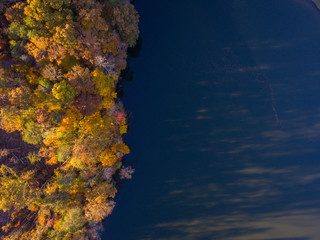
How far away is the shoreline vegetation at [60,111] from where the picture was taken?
7.99 meters

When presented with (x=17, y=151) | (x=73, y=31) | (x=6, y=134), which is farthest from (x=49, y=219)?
(x=73, y=31)

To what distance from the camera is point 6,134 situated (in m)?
9.87

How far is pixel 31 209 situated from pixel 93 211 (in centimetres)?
317

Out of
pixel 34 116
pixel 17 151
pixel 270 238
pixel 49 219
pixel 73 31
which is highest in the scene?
pixel 73 31

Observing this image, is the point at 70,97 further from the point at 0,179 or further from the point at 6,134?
the point at 0,179

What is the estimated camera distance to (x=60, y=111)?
867cm

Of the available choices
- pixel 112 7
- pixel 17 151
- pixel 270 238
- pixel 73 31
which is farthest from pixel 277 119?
pixel 17 151

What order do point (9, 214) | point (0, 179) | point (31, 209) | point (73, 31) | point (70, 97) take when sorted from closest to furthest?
point (73, 31)
point (70, 97)
point (0, 179)
point (31, 209)
point (9, 214)

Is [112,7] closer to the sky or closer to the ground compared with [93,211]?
closer to the sky

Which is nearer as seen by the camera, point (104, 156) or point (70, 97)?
point (70, 97)

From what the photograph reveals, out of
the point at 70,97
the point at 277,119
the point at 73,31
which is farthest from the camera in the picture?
the point at 277,119

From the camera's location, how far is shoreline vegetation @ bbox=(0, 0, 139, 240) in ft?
26.2

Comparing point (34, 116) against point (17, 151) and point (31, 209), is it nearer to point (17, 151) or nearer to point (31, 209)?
point (17, 151)

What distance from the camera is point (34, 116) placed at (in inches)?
337
